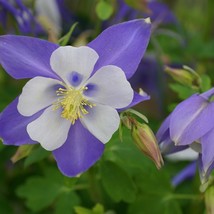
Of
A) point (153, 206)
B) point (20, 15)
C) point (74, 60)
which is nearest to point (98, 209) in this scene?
point (153, 206)

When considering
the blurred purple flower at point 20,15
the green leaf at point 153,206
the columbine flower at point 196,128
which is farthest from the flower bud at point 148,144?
the blurred purple flower at point 20,15

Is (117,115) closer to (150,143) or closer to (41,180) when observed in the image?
(150,143)

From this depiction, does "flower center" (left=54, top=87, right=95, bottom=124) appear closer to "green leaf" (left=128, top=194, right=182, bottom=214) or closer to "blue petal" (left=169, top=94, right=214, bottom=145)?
"blue petal" (left=169, top=94, right=214, bottom=145)

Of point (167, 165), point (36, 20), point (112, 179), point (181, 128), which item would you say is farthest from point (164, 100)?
point (181, 128)

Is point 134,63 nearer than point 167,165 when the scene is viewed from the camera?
Yes

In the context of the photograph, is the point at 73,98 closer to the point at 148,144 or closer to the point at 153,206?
the point at 148,144

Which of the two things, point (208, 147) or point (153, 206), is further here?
point (153, 206)
